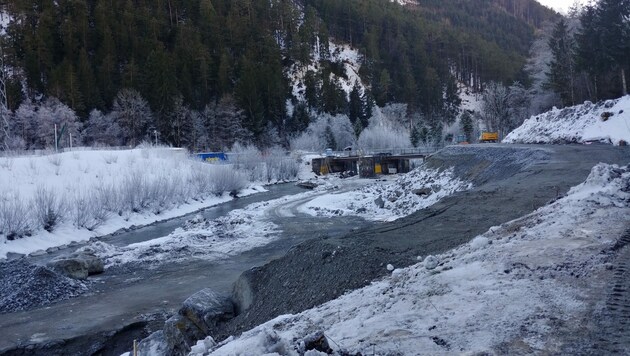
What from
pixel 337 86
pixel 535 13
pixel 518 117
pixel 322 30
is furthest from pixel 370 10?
pixel 535 13

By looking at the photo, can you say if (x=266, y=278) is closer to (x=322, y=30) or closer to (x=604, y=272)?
(x=604, y=272)

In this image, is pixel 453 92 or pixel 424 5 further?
pixel 424 5

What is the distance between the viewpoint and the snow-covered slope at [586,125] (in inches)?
1134

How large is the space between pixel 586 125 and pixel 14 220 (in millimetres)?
33671

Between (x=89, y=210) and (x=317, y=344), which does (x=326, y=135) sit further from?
(x=317, y=344)

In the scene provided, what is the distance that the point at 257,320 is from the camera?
29.2ft

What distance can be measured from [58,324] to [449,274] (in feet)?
35.0

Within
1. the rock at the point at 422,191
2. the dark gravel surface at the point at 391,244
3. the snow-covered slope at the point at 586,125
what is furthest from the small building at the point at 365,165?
the dark gravel surface at the point at 391,244

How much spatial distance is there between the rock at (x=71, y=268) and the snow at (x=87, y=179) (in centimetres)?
665

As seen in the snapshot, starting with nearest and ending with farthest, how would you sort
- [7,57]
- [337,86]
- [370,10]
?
[7,57] → [337,86] → [370,10]

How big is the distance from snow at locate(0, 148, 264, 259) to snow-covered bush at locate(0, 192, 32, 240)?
11.9 inches

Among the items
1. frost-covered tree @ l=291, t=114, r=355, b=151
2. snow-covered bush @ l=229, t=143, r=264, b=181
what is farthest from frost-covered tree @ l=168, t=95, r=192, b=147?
snow-covered bush @ l=229, t=143, r=264, b=181

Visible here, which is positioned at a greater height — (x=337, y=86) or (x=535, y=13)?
(x=535, y=13)

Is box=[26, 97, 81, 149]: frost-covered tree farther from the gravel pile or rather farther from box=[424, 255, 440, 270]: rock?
box=[424, 255, 440, 270]: rock
